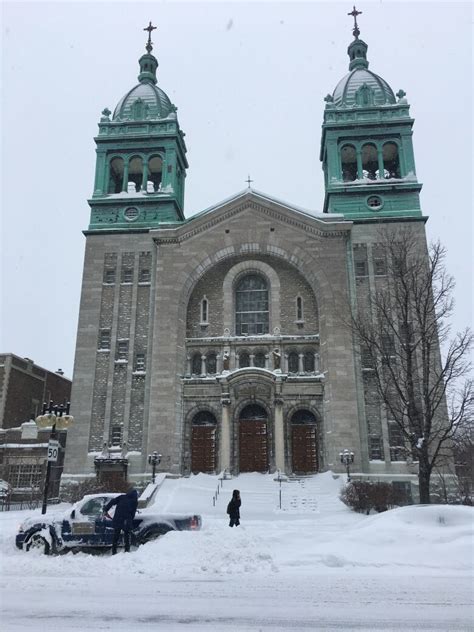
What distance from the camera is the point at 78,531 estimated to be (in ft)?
41.3

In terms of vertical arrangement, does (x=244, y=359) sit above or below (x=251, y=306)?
below

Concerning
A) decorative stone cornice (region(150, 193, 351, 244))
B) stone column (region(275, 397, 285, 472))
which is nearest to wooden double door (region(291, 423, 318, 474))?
stone column (region(275, 397, 285, 472))

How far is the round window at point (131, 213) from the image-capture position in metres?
36.2

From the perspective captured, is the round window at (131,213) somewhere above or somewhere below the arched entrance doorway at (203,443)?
above

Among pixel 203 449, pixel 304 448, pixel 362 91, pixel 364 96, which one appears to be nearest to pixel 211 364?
pixel 203 449

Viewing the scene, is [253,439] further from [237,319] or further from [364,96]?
[364,96]

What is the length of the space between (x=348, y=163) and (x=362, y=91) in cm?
510

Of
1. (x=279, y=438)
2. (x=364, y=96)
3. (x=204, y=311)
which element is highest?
(x=364, y=96)

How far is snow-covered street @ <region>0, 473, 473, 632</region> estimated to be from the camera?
735 centimetres

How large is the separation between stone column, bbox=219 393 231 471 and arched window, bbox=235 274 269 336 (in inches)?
179

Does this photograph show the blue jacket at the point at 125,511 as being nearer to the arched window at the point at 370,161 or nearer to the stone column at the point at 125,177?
the stone column at the point at 125,177

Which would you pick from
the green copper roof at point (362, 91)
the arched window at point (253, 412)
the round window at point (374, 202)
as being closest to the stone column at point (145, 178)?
the green copper roof at point (362, 91)

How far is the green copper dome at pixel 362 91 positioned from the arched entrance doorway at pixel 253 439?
893 inches

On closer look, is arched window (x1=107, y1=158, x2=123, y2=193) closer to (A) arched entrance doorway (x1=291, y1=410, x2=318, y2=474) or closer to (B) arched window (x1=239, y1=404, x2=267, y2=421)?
(B) arched window (x1=239, y1=404, x2=267, y2=421)
